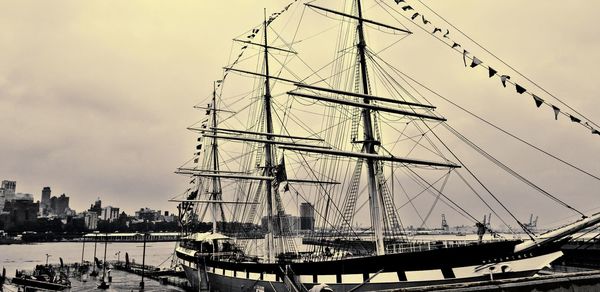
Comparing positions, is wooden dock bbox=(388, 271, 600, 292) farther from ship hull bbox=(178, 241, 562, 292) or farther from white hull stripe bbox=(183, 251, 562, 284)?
ship hull bbox=(178, 241, 562, 292)

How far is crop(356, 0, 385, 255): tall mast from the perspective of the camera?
1997cm

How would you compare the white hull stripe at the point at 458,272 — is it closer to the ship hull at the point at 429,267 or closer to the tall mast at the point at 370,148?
the ship hull at the point at 429,267

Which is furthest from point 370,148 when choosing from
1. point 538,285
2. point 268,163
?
point 538,285

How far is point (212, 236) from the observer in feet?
131

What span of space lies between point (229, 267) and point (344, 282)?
15.4m

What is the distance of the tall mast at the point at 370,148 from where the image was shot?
65.5 feet

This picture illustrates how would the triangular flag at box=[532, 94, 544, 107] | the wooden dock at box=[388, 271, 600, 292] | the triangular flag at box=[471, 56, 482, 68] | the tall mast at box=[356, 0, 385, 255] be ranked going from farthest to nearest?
the tall mast at box=[356, 0, 385, 255] < the triangular flag at box=[471, 56, 482, 68] < the triangular flag at box=[532, 94, 544, 107] < the wooden dock at box=[388, 271, 600, 292]


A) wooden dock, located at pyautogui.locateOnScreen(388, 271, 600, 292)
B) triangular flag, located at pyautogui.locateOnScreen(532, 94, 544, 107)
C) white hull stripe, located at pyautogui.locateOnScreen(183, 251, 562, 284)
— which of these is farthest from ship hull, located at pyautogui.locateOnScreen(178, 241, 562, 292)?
wooden dock, located at pyautogui.locateOnScreen(388, 271, 600, 292)

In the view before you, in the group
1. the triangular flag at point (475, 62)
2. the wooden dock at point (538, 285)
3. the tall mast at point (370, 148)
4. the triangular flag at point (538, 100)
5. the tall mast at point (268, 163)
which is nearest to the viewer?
the wooden dock at point (538, 285)

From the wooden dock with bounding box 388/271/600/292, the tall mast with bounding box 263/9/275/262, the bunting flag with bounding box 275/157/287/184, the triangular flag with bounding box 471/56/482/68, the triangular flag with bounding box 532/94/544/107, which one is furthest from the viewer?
the bunting flag with bounding box 275/157/287/184

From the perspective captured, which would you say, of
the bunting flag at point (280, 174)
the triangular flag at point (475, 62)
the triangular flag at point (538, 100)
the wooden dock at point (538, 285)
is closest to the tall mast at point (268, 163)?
the bunting flag at point (280, 174)

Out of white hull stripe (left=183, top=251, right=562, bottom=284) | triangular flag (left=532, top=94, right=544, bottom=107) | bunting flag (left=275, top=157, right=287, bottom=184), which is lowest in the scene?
white hull stripe (left=183, top=251, right=562, bottom=284)

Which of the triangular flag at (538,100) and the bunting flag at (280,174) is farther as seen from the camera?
the bunting flag at (280,174)

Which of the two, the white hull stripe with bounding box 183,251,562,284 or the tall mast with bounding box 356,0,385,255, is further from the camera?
the tall mast with bounding box 356,0,385,255
